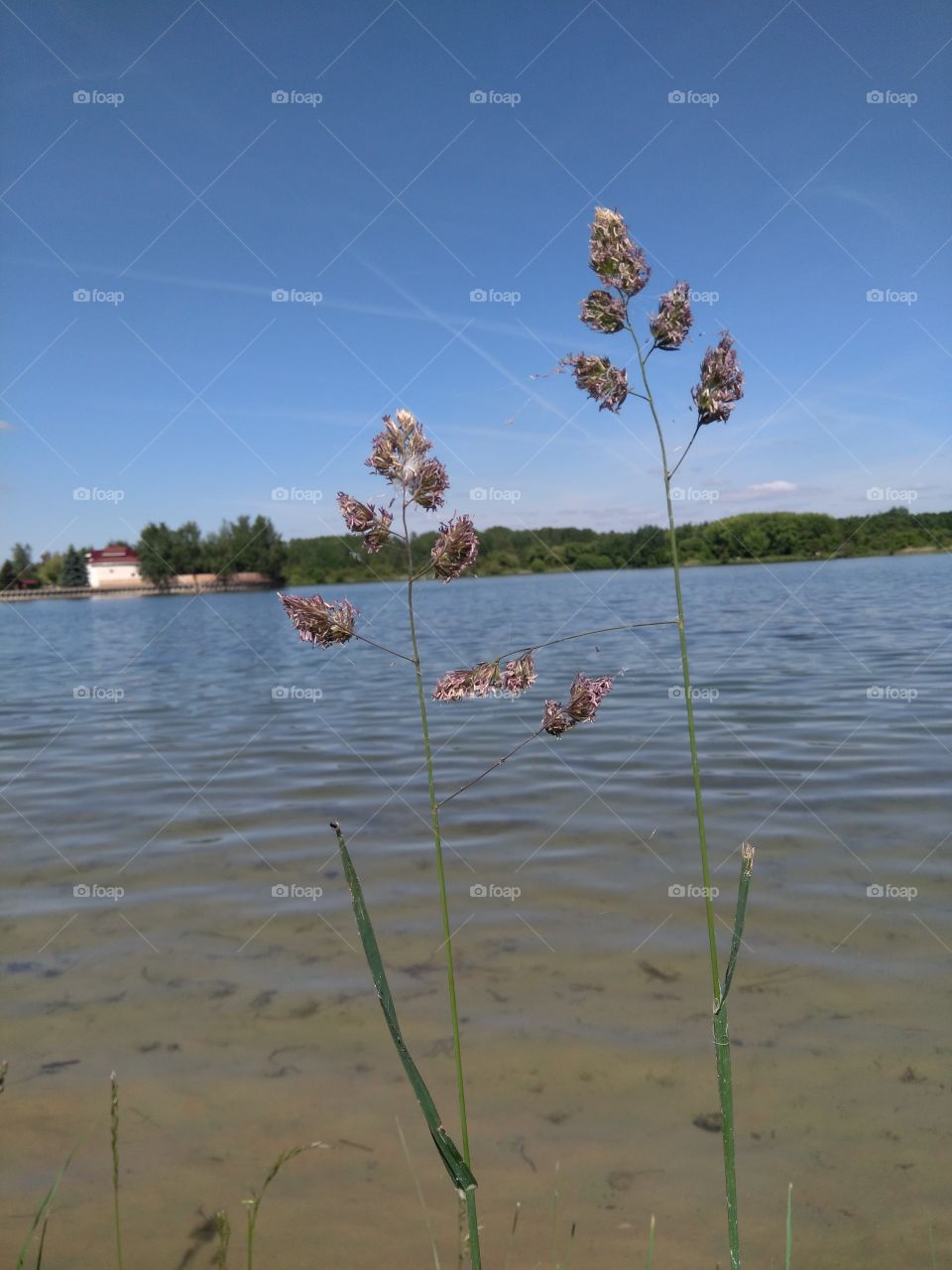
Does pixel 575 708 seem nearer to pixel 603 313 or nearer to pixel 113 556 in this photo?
pixel 603 313

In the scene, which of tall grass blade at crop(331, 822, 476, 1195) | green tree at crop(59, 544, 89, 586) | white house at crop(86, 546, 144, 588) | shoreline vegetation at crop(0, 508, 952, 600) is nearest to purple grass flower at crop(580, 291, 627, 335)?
tall grass blade at crop(331, 822, 476, 1195)

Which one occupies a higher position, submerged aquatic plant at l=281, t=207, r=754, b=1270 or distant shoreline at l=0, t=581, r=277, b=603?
distant shoreline at l=0, t=581, r=277, b=603

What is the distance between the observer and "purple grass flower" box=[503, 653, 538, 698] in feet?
4.94

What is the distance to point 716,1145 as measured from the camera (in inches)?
119

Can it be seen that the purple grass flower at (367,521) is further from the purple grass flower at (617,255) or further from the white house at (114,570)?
the white house at (114,570)

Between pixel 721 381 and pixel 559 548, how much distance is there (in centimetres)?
2358

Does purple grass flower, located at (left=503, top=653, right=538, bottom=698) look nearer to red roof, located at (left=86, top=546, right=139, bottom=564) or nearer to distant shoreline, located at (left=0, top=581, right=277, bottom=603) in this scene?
distant shoreline, located at (left=0, top=581, right=277, bottom=603)

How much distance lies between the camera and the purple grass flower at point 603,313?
1.58 metres

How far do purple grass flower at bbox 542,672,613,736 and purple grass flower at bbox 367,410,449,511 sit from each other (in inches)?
14.0

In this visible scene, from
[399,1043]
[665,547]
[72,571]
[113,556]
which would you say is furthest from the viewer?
[113,556]

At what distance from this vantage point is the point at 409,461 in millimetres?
1455

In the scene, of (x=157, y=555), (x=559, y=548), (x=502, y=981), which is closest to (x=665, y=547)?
(x=559, y=548)

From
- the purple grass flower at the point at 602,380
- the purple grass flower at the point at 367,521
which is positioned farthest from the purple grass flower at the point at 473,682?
the purple grass flower at the point at 602,380

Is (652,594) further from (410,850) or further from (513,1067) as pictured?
(513,1067)
